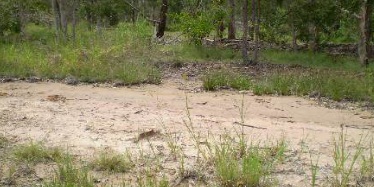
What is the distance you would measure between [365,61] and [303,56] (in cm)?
191

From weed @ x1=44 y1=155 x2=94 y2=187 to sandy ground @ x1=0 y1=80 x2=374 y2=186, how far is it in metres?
0.77

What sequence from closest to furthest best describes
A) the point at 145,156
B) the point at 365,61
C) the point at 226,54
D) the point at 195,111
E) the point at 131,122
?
the point at 145,156 < the point at 131,122 < the point at 195,111 < the point at 365,61 < the point at 226,54

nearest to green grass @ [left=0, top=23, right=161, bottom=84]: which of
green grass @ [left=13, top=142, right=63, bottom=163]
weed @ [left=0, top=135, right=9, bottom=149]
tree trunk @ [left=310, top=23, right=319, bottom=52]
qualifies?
weed @ [left=0, top=135, right=9, bottom=149]

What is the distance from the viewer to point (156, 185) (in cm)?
361

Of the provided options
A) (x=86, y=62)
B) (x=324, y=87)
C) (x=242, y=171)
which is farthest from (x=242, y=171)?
(x=86, y=62)

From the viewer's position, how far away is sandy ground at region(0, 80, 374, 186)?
195 inches

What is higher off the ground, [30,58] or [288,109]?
[30,58]

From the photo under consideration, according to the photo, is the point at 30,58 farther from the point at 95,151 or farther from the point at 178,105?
the point at 95,151

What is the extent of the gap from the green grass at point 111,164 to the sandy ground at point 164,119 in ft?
1.30

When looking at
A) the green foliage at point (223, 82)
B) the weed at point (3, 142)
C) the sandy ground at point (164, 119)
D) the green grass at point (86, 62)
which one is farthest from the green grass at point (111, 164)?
the green grass at point (86, 62)

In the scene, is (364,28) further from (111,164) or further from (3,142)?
(3,142)

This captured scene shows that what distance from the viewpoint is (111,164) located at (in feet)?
14.1

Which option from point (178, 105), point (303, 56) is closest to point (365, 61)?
point (303, 56)

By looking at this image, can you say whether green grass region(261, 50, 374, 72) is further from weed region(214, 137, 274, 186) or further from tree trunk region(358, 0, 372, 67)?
weed region(214, 137, 274, 186)
